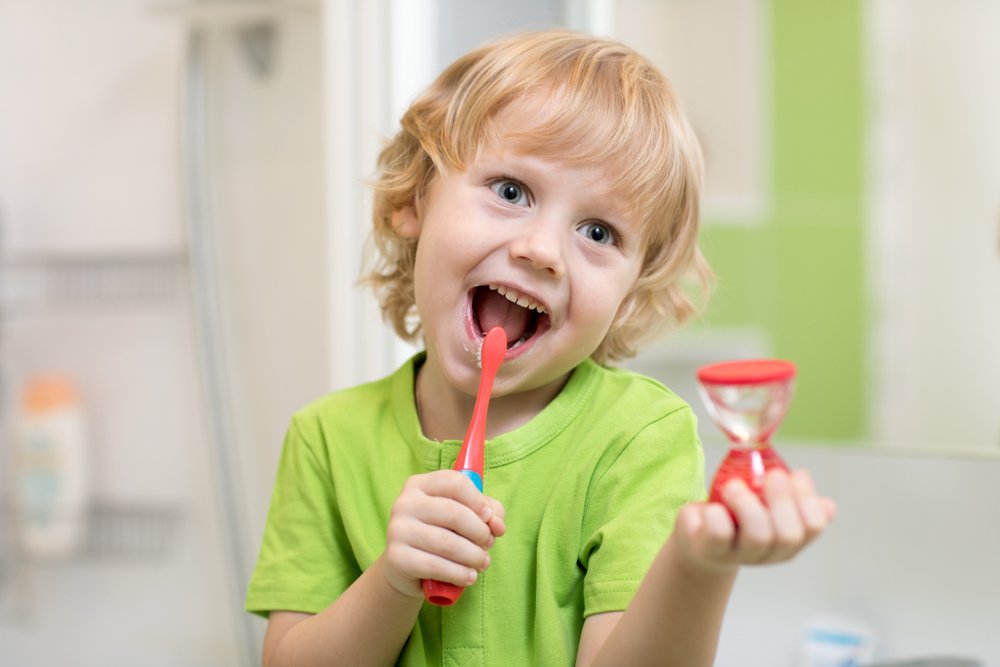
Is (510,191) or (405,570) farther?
(510,191)

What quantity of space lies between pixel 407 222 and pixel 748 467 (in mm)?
358

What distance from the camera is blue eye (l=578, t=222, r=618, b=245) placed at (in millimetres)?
637

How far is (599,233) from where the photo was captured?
641 millimetres

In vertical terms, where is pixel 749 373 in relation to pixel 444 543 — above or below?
above

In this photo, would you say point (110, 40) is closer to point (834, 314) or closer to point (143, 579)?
point (143, 579)

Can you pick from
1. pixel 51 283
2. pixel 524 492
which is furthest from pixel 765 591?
pixel 51 283

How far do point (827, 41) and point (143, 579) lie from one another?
1017mm

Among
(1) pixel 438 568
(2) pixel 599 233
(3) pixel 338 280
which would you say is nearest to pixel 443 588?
(1) pixel 438 568

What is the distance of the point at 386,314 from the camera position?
2.69 ft

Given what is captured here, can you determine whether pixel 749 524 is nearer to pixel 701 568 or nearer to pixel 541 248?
pixel 701 568

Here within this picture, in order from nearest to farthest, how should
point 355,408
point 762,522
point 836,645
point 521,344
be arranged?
point 762,522 < point 521,344 < point 355,408 < point 836,645

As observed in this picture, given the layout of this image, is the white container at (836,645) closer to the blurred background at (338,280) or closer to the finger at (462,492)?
the blurred background at (338,280)

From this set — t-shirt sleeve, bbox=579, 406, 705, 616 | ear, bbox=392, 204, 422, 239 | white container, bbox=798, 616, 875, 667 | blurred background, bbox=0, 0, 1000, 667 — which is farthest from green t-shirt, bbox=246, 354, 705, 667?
white container, bbox=798, 616, 875, 667

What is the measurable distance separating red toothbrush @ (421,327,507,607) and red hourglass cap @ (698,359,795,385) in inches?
6.4
